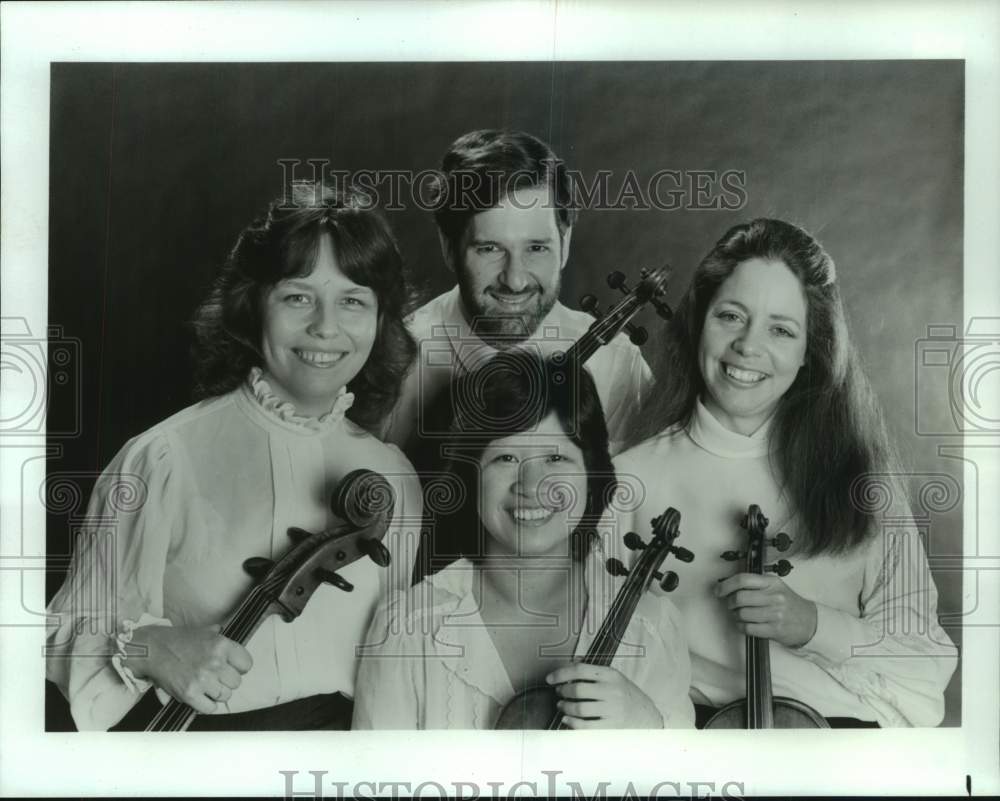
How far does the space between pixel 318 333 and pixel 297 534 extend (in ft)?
2.11

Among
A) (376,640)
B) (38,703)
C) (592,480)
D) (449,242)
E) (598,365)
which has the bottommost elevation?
(38,703)

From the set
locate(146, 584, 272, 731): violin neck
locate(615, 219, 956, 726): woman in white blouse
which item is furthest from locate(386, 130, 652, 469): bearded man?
locate(146, 584, 272, 731): violin neck

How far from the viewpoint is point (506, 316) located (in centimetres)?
330

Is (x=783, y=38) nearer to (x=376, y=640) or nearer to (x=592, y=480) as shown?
(x=592, y=480)

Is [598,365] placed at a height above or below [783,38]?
below

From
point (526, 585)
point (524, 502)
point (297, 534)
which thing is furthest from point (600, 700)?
point (297, 534)

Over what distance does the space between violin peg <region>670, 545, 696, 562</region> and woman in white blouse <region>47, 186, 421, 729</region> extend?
0.84 meters

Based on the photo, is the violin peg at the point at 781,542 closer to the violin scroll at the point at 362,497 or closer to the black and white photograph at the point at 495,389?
the black and white photograph at the point at 495,389

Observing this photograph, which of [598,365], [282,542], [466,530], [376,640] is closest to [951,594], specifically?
[598,365]

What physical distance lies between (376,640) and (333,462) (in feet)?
1.94

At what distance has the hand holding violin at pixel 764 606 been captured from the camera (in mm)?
3258

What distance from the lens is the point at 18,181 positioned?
3348 millimetres
